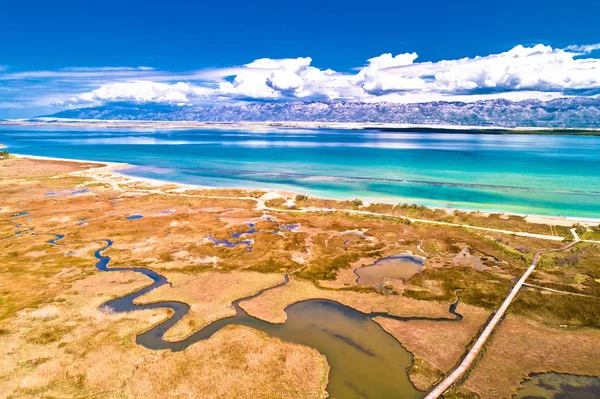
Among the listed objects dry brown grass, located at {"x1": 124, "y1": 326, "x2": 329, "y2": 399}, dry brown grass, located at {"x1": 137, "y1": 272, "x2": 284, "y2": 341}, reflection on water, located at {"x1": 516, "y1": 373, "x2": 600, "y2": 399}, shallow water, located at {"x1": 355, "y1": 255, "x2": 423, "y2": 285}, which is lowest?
dry brown grass, located at {"x1": 137, "y1": 272, "x2": 284, "y2": 341}

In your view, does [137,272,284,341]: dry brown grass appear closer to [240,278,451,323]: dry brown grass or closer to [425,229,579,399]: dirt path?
[240,278,451,323]: dry brown grass

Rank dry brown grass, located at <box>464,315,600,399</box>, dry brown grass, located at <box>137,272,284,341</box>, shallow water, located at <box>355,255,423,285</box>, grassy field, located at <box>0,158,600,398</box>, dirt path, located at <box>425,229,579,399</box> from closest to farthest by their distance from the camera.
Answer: dirt path, located at <box>425,229,579,399</box> < dry brown grass, located at <box>464,315,600,399</box> < grassy field, located at <box>0,158,600,398</box> < dry brown grass, located at <box>137,272,284,341</box> < shallow water, located at <box>355,255,423,285</box>

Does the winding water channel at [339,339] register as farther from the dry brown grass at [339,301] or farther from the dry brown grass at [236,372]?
the dry brown grass at [236,372]

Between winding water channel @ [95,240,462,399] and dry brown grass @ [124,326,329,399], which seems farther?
winding water channel @ [95,240,462,399]

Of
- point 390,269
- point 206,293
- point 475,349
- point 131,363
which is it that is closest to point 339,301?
point 390,269

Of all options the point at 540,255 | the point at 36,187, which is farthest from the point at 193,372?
the point at 36,187

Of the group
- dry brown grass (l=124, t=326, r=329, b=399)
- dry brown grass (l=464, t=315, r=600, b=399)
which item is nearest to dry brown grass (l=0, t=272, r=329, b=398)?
dry brown grass (l=124, t=326, r=329, b=399)
